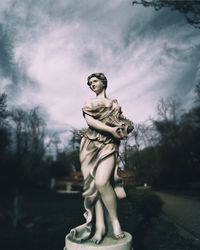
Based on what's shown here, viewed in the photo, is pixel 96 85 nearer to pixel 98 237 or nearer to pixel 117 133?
pixel 117 133

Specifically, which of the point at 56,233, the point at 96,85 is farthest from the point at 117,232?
the point at 56,233

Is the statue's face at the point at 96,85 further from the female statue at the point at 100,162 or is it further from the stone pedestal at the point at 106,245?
the stone pedestal at the point at 106,245

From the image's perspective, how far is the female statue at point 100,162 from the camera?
11.3 feet

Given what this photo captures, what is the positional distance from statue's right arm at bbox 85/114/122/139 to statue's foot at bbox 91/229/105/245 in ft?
3.74

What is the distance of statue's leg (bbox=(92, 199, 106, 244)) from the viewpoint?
132 inches

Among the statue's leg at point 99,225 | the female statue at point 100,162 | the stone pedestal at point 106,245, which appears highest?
the female statue at point 100,162

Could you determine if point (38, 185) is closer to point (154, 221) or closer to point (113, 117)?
point (154, 221)

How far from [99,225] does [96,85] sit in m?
1.78

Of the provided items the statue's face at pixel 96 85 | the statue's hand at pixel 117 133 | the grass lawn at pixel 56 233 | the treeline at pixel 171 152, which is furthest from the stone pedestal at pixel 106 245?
the treeline at pixel 171 152

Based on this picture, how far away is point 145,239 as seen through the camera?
7.16 metres

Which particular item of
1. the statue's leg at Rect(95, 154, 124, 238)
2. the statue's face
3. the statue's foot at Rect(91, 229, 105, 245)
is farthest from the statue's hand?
the statue's foot at Rect(91, 229, 105, 245)

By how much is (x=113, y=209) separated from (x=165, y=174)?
24.4 m

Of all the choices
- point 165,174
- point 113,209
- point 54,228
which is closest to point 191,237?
point 54,228

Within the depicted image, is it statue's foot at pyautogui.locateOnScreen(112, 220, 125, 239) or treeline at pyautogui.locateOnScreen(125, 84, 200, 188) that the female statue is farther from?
treeline at pyautogui.locateOnScreen(125, 84, 200, 188)
